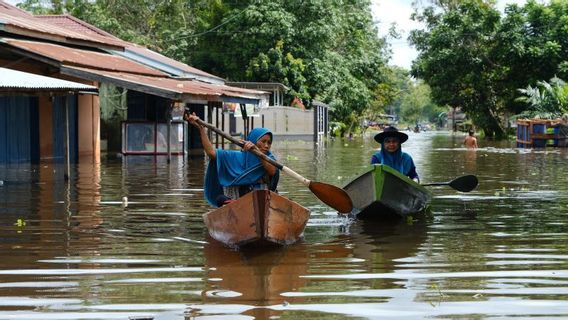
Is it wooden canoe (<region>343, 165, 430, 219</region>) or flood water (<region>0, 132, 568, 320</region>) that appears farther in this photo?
wooden canoe (<region>343, 165, 430, 219</region>)

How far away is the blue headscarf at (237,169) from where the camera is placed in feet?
37.7

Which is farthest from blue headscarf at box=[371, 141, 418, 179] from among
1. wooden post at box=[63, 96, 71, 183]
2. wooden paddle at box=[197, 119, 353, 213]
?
wooden post at box=[63, 96, 71, 183]

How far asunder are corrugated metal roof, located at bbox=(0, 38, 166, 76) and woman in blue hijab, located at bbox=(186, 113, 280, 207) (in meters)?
12.8

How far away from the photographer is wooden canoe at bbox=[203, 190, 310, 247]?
10.1 meters

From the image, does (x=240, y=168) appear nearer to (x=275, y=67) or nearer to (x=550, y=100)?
(x=550, y=100)

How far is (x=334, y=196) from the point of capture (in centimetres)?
1248

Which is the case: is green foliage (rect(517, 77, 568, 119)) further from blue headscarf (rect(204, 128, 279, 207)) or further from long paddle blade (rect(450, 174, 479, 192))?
blue headscarf (rect(204, 128, 279, 207))

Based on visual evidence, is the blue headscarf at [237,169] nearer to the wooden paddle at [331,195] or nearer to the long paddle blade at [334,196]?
the wooden paddle at [331,195]

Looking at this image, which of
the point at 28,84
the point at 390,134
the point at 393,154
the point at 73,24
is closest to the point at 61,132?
the point at 28,84

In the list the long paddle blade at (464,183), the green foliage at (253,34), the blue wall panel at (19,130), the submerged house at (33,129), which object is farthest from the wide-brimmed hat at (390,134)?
the green foliage at (253,34)

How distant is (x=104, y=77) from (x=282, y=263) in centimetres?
1592

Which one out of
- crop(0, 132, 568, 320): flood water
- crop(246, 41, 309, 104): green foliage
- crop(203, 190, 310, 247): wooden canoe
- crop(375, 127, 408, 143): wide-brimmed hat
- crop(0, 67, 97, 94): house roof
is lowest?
crop(0, 132, 568, 320): flood water

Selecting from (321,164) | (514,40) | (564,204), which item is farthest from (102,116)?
(564,204)

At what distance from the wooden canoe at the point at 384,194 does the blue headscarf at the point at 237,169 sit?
1.88 metres
